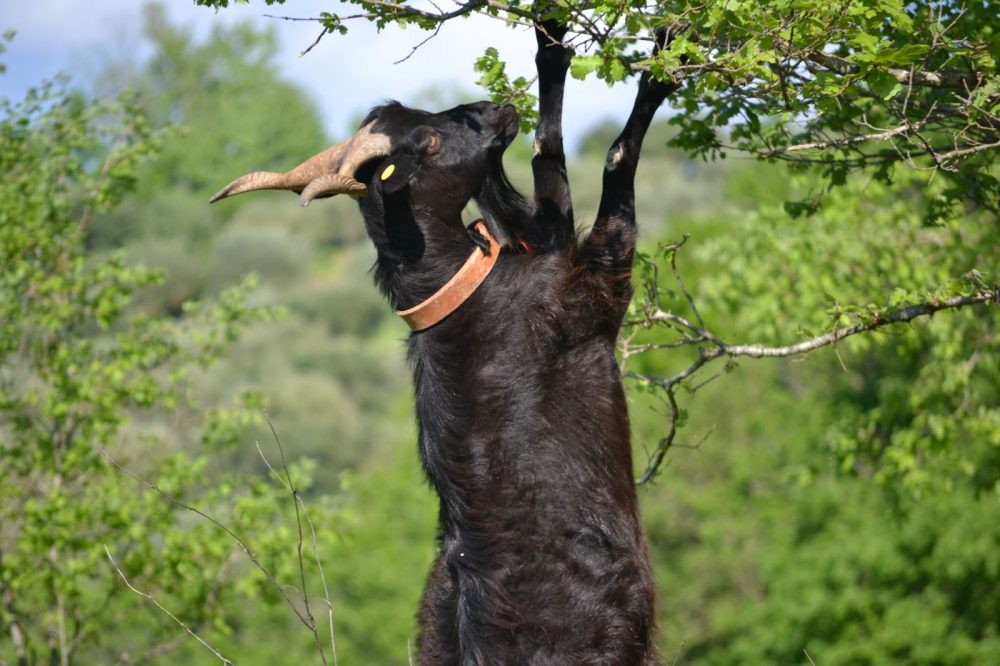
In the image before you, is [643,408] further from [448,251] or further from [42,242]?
[448,251]

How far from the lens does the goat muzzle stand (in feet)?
13.2

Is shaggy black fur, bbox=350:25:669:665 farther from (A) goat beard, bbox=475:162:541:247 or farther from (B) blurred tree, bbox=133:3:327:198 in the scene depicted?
(B) blurred tree, bbox=133:3:327:198

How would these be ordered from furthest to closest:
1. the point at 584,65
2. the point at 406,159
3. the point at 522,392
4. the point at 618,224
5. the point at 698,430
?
the point at 698,430 → the point at 406,159 → the point at 618,224 → the point at 522,392 → the point at 584,65

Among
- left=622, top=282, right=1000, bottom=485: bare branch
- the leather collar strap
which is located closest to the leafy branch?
left=622, top=282, right=1000, bottom=485: bare branch

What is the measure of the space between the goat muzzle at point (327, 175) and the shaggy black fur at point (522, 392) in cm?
11

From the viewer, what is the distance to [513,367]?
4395 mm

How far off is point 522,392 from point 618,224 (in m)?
0.74

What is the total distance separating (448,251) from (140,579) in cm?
595

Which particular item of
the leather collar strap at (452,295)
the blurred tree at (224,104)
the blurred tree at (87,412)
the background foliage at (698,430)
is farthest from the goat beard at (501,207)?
the blurred tree at (224,104)

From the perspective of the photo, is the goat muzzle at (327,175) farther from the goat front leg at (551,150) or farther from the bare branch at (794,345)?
the bare branch at (794,345)

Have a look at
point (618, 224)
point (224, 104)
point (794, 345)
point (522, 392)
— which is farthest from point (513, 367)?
point (224, 104)

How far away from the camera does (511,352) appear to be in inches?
174

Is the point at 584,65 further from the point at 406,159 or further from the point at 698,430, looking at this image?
the point at 698,430

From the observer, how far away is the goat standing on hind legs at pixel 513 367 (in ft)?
13.8
